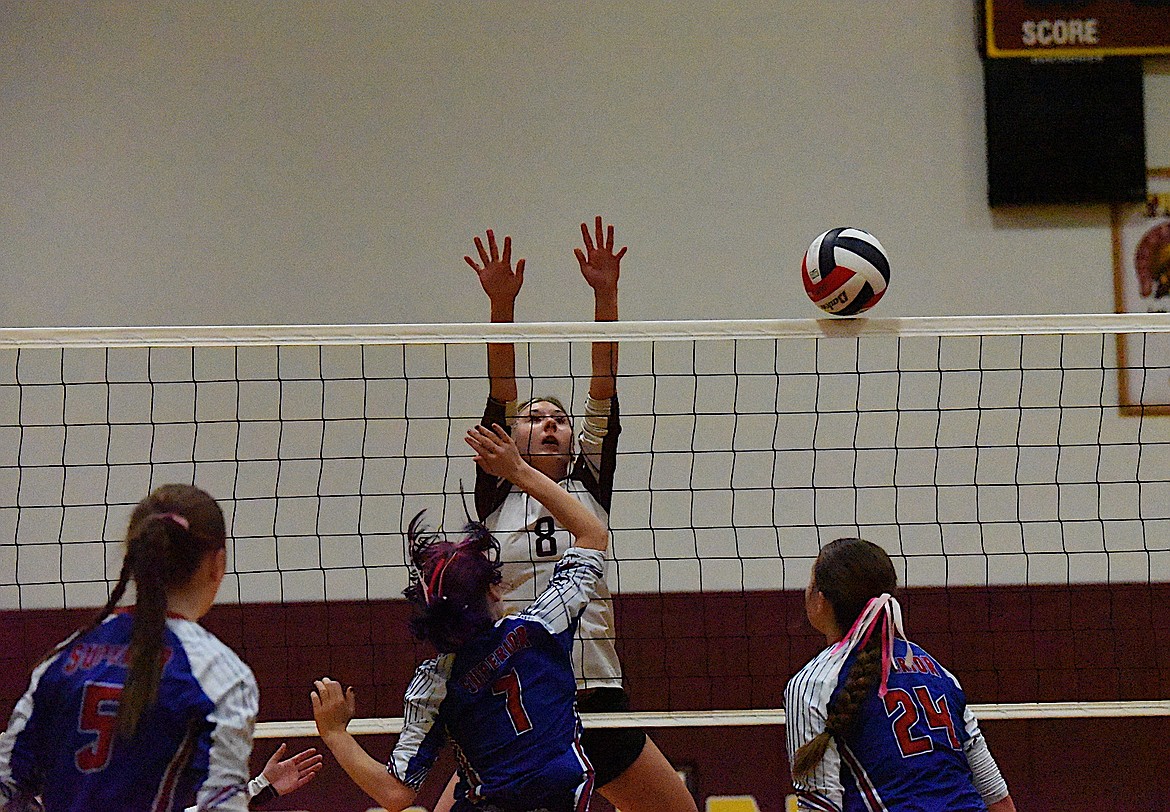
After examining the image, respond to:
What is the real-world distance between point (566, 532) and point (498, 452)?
30.9 inches

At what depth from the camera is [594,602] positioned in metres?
3.64

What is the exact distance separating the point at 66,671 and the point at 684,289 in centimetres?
439

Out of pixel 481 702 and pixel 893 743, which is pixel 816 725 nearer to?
pixel 893 743

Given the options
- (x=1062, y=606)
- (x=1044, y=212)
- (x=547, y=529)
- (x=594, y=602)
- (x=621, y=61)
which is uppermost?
(x=621, y=61)

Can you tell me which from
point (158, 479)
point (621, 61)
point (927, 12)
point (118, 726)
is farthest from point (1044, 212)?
point (118, 726)

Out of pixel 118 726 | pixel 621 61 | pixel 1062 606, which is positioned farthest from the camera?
pixel 621 61

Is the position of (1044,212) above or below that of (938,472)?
above

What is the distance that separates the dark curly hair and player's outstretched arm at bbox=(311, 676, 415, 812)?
0.26 meters

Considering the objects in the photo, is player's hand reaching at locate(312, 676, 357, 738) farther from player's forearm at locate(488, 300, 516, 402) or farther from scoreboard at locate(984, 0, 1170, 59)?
scoreboard at locate(984, 0, 1170, 59)

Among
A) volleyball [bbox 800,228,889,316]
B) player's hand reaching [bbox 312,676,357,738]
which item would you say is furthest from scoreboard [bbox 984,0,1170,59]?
player's hand reaching [bbox 312,676,357,738]

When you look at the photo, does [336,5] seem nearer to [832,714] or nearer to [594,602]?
[594,602]

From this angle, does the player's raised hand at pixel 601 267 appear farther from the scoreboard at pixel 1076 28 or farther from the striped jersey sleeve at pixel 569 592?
the scoreboard at pixel 1076 28

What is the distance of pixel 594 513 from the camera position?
3.67 m

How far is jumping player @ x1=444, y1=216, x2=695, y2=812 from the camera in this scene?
3621mm
